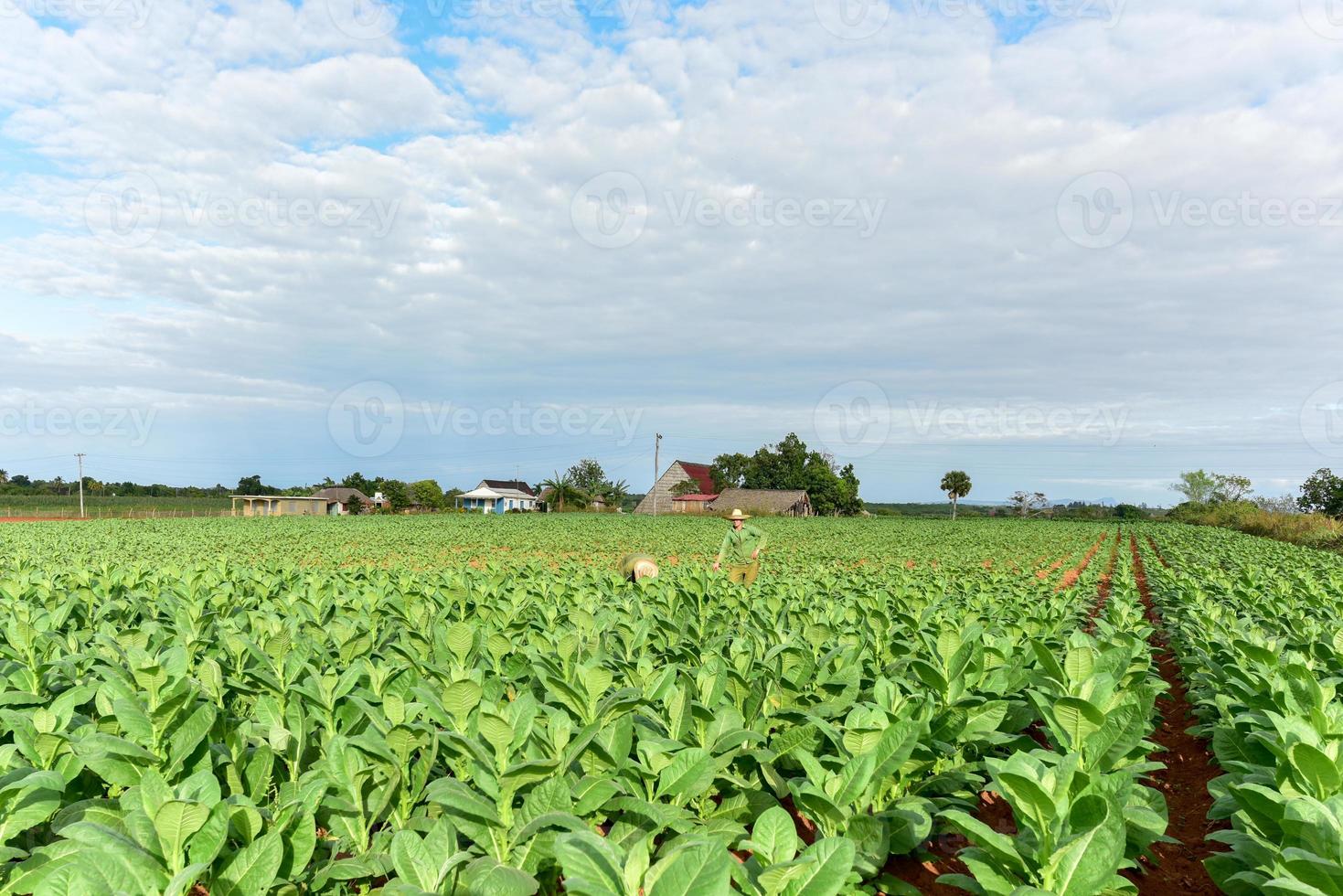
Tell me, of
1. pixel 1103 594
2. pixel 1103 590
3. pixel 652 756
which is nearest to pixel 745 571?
pixel 1103 594

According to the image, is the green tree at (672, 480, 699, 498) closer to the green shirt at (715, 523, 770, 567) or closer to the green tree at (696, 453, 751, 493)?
the green tree at (696, 453, 751, 493)

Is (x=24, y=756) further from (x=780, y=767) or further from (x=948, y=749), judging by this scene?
(x=948, y=749)

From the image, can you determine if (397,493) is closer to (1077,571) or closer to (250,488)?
(250,488)

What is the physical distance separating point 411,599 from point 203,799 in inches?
171

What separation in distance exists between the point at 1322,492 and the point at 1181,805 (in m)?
108

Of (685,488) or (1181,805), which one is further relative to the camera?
(685,488)

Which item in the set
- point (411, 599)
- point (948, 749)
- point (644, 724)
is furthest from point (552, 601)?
point (948, 749)

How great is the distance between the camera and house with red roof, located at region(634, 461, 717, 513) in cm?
9662

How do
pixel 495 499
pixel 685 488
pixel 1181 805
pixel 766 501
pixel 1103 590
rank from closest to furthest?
pixel 1181 805
pixel 1103 590
pixel 766 501
pixel 685 488
pixel 495 499

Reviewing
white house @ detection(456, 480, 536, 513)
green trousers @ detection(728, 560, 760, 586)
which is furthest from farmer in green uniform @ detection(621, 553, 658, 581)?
white house @ detection(456, 480, 536, 513)

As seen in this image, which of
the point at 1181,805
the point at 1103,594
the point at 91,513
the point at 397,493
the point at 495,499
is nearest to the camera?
the point at 1181,805

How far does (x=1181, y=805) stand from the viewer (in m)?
4.45

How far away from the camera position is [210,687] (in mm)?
3795

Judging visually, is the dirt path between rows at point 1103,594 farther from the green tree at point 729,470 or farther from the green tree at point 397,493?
the green tree at point 397,493
